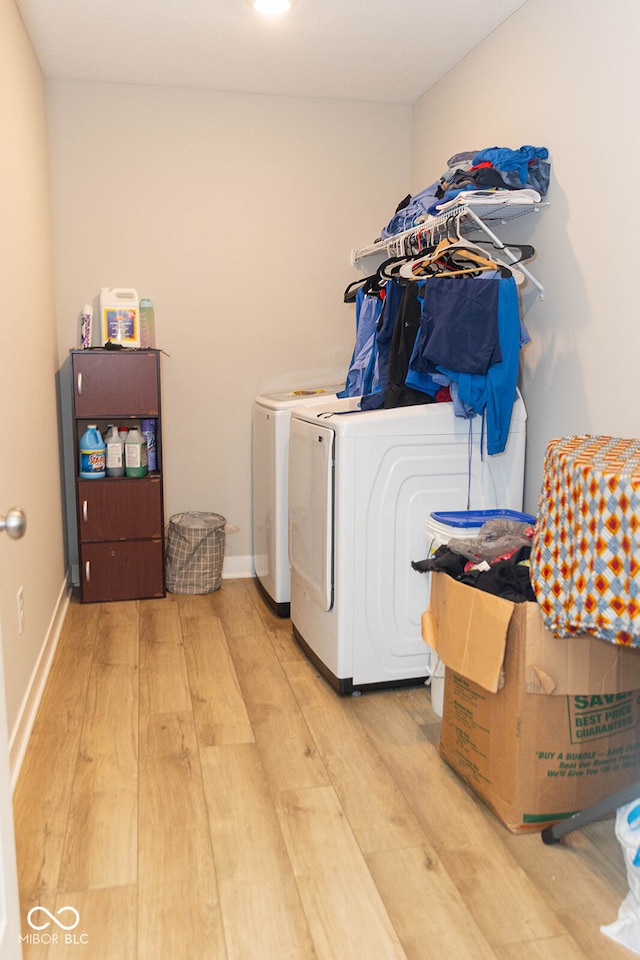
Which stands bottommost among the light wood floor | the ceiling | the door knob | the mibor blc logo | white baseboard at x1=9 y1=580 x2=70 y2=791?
the mibor blc logo

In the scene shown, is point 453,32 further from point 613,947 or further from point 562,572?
point 613,947

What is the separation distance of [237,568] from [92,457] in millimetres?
1011

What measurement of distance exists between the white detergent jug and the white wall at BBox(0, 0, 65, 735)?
0.23 meters

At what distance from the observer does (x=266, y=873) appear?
177cm

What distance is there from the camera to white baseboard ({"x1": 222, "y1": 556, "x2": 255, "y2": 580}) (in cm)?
412

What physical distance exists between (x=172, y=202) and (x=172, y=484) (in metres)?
1.38

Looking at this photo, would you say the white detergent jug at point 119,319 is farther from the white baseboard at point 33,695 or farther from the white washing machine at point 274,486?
the white baseboard at point 33,695

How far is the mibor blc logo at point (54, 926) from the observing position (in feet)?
5.16

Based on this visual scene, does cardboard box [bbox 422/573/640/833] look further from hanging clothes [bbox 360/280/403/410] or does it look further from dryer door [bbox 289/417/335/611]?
hanging clothes [bbox 360/280/403/410]

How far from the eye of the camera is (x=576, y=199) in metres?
2.51

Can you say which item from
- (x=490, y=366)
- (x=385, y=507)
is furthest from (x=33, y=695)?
(x=490, y=366)

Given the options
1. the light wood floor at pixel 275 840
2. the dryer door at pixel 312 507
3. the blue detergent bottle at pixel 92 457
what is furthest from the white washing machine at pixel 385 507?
the blue detergent bottle at pixel 92 457

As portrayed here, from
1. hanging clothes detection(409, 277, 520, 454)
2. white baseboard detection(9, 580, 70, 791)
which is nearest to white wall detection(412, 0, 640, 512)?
hanging clothes detection(409, 277, 520, 454)

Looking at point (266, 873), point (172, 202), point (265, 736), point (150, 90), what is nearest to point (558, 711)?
point (266, 873)
